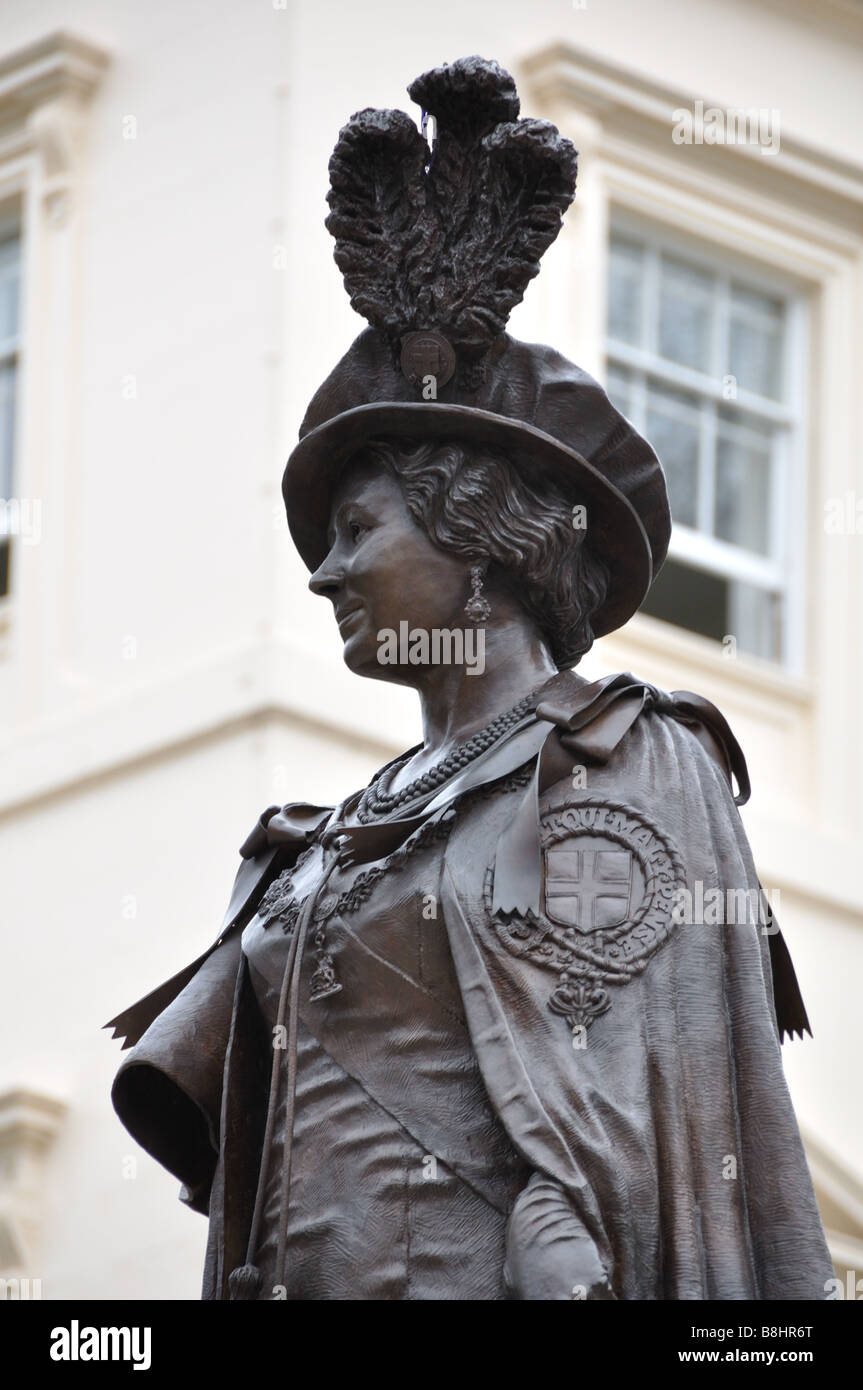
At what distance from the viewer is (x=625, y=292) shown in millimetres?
20797

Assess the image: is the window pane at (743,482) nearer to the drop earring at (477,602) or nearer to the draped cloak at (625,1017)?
the drop earring at (477,602)

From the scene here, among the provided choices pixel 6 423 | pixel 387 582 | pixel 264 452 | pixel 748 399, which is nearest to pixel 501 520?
pixel 387 582

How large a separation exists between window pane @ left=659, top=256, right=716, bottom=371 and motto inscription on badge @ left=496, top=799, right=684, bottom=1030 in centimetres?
1462

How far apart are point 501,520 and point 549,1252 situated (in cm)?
148

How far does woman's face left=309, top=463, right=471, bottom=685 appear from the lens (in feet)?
22.0

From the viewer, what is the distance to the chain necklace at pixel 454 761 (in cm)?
667

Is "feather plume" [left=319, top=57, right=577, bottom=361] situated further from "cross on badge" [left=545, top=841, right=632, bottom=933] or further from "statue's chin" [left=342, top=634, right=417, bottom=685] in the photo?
"cross on badge" [left=545, top=841, right=632, bottom=933]

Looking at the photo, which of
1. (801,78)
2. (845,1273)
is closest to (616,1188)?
(845,1273)

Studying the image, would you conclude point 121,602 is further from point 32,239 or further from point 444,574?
point 444,574

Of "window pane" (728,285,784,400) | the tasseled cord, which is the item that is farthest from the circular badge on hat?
"window pane" (728,285,784,400)

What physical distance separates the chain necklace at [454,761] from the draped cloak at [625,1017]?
0.25 feet

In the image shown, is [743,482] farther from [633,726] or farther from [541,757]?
[541,757]

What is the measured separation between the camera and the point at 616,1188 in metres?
5.99

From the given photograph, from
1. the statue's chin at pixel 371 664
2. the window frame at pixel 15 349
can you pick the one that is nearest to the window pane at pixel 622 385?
the window frame at pixel 15 349
